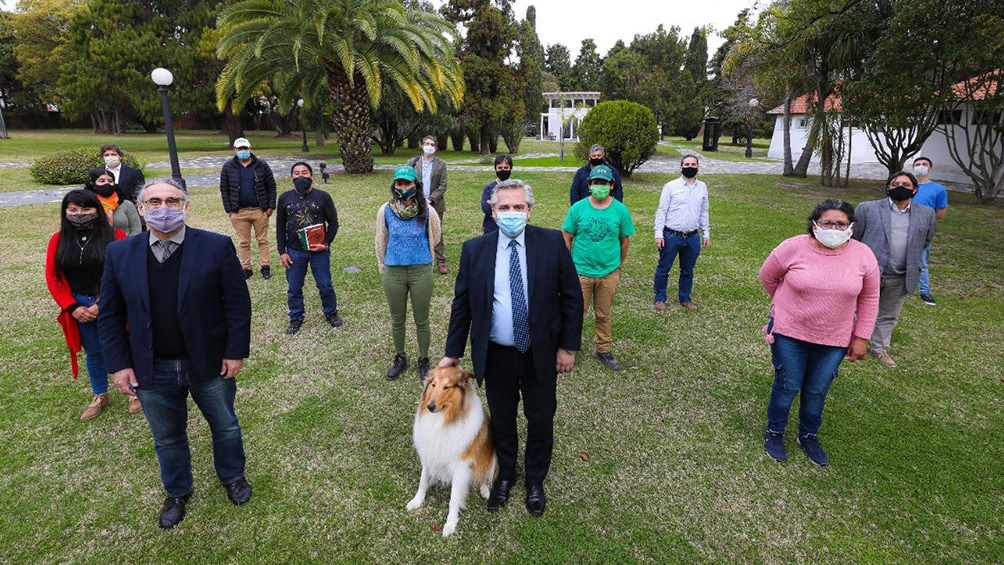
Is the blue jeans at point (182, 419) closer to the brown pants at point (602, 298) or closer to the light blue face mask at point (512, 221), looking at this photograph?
the light blue face mask at point (512, 221)

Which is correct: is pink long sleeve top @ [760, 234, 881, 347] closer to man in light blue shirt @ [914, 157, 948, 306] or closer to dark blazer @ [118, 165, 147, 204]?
man in light blue shirt @ [914, 157, 948, 306]

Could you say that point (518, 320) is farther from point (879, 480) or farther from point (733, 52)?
point (733, 52)

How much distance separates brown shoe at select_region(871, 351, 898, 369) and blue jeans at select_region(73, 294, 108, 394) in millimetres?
7298

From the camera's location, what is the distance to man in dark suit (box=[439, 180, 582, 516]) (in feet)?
9.25

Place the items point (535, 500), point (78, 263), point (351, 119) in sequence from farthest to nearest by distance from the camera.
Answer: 1. point (351, 119)
2. point (78, 263)
3. point (535, 500)

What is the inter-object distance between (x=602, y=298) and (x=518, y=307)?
242 centimetres

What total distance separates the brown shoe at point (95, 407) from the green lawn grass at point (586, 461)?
3.1 inches

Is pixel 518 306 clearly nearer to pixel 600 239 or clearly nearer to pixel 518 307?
pixel 518 307

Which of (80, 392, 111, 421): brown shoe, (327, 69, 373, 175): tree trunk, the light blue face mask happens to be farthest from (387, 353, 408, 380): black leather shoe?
(327, 69, 373, 175): tree trunk

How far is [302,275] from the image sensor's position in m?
5.81

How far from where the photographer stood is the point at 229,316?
2.86m

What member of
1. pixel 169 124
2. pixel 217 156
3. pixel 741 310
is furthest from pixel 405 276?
pixel 217 156

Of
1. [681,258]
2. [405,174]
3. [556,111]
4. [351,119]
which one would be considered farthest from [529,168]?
[556,111]

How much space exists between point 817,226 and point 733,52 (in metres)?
17.0
